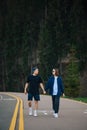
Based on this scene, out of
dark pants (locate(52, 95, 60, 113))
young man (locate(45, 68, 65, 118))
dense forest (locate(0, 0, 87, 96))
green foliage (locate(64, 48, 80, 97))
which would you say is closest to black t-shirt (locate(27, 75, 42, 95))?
young man (locate(45, 68, 65, 118))

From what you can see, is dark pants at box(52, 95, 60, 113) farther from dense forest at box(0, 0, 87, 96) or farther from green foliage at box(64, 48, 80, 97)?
dense forest at box(0, 0, 87, 96)

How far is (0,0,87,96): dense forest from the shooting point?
6781 cm

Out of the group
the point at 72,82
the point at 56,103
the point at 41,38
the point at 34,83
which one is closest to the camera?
the point at 56,103

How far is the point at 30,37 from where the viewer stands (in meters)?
80.6

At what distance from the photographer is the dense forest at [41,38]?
67.8 meters

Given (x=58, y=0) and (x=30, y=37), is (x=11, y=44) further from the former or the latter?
(x=58, y=0)

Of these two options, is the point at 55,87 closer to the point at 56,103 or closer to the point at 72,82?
the point at 56,103

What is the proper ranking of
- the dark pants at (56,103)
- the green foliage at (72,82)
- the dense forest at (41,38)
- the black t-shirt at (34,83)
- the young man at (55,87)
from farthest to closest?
the dense forest at (41,38) < the green foliage at (72,82) < the black t-shirt at (34,83) < the young man at (55,87) < the dark pants at (56,103)

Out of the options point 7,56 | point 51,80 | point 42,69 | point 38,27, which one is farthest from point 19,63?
point 51,80

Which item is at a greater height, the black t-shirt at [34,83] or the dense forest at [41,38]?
the dense forest at [41,38]

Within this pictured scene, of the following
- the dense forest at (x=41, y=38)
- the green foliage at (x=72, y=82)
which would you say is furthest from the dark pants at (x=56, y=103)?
the dense forest at (x=41, y=38)

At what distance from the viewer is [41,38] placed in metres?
74.1

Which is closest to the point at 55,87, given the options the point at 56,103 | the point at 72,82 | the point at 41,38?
the point at 56,103

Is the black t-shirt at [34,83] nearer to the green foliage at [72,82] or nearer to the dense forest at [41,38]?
the green foliage at [72,82]
